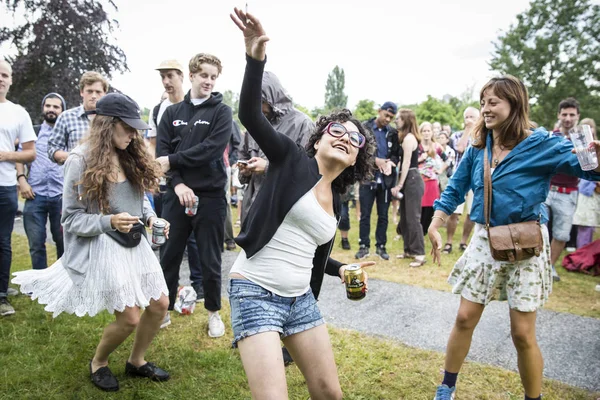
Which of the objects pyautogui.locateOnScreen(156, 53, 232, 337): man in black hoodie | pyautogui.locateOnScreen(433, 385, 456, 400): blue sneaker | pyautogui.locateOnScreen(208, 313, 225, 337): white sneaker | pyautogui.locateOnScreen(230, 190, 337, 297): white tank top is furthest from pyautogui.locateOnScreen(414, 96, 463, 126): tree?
pyautogui.locateOnScreen(230, 190, 337, 297): white tank top

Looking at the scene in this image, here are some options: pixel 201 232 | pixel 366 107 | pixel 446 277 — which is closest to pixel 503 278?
pixel 201 232

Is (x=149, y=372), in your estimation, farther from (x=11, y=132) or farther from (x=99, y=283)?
(x=11, y=132)

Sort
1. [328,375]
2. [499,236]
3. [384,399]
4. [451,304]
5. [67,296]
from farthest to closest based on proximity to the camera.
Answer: [451,304] < [384,399] < [67,296] < [499,236] < [328,375]

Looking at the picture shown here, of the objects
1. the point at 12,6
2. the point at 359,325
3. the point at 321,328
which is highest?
the point at 12,6

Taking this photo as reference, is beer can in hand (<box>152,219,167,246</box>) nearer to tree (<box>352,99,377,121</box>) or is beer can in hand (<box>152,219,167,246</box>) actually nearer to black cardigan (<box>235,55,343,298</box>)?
black cardigan (<box>235,55,343,298</box>)

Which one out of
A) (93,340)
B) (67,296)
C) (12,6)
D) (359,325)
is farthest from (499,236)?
(12,6)

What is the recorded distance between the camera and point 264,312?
201cm

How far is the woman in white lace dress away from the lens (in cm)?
267

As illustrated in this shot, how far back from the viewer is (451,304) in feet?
15.5

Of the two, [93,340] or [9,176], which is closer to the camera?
[93,340]

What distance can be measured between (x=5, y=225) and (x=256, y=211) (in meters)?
3.58

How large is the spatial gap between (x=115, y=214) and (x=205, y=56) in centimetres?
177

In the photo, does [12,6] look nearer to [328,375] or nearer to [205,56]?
Result: [205,56]

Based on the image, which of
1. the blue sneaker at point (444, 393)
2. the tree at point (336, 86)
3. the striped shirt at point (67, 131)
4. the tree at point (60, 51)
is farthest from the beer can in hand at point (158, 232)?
the tree at point (336, 86)
